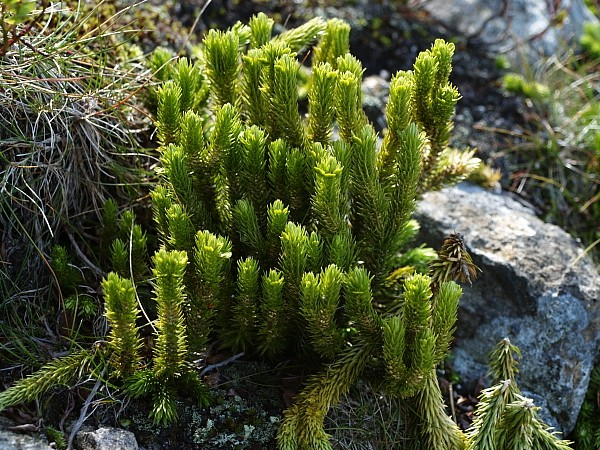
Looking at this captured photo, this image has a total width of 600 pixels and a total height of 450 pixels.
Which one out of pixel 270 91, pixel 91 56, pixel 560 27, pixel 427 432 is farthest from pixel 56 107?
pixel 560 27

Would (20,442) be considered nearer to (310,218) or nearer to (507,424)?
(310,218)

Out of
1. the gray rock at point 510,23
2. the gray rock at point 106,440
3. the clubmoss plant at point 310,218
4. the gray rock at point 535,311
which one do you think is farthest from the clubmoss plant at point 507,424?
the gray rock at point 510,23

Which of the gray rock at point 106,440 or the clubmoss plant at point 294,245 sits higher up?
the clubmoss plant at point 294,245

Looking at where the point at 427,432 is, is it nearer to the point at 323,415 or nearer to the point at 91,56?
the point at 323,415

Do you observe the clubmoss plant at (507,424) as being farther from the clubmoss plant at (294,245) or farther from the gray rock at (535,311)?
the gray rock at (535,311)

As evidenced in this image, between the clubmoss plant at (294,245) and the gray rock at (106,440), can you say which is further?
the clubmoss plant at (294,245)
